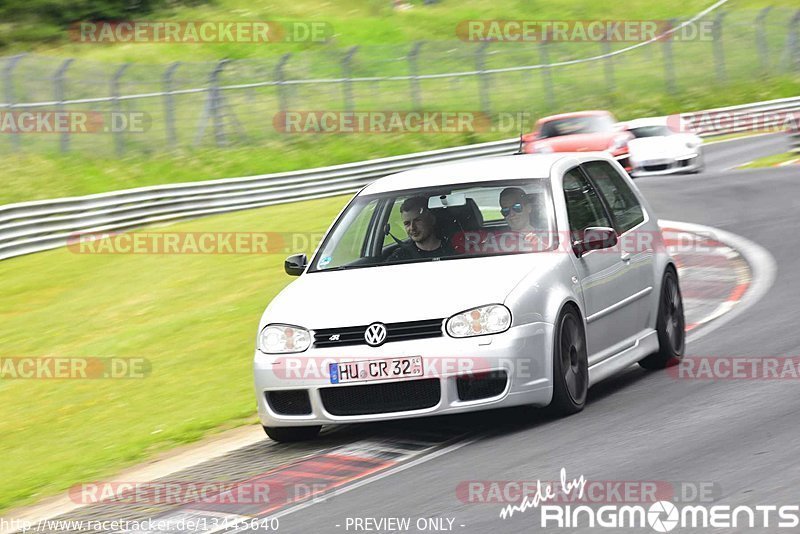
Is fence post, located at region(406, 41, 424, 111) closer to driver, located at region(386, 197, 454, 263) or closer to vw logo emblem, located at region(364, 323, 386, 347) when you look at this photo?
driver, located at region(386, 197, 454, 263)

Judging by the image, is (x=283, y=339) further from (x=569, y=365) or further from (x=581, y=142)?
(x=581, y=142)

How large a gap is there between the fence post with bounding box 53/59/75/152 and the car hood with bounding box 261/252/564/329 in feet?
68.2

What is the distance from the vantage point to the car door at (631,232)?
29.3ft

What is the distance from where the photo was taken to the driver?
8305 mm

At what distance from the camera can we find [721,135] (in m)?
39.7

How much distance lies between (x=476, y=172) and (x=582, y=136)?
16.7 metres

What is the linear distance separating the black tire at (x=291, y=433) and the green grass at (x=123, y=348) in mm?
1163

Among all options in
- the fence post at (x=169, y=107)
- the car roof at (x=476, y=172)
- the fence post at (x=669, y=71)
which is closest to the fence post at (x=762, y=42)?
the fence post at (x=669, y=71)

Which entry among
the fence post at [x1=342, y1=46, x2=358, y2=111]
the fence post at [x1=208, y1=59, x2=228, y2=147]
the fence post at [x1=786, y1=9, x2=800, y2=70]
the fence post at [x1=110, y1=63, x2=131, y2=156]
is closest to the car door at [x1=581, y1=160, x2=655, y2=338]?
the fence post at [x1=110, y1=63, x2=131, y2=156]

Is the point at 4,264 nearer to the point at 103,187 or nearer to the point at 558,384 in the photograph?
the point at 103,187

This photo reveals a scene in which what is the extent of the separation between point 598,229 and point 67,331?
8864 millimetres

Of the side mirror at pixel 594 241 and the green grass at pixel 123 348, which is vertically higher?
the side mirror at pixel 594 241

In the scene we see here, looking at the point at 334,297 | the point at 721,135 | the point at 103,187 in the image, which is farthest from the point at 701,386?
the point at 721,135

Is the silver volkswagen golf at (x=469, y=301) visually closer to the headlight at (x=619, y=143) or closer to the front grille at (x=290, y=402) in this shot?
the front grille at (x=290, y=402)
